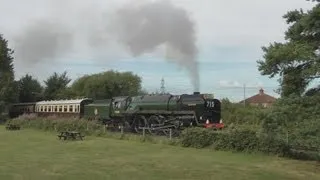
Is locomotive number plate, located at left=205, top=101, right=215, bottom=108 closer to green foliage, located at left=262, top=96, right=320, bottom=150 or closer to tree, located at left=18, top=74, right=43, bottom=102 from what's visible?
green foliage, located at left=262, top=96, right=320, bottom=150

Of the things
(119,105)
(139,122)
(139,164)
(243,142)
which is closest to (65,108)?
(119,105)

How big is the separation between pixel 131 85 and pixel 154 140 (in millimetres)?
54835

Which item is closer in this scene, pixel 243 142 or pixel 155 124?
pixel 243 142

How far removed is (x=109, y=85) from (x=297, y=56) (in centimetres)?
6539

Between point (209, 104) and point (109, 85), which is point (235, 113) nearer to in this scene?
point (209, 104)

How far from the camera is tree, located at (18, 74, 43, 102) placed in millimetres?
88188

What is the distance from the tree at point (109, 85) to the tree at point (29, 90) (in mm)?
6473

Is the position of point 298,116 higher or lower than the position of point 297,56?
lower

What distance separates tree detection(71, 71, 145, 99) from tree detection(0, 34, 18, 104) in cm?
1226

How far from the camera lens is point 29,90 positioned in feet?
293

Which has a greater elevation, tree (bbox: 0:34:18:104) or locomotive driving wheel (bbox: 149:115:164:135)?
tree (bbox: 0:34:18:104)

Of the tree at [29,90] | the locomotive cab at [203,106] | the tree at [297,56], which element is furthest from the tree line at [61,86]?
the tree at [297,56]

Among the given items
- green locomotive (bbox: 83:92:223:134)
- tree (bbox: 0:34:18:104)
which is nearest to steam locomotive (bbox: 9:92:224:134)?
green locomotive (bbox: 83:92:223:134)

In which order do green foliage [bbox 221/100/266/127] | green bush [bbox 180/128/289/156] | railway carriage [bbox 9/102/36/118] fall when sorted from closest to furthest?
green bush [bbox 180/128/289/156] → green foliage [bbox 221/100/266/127] → railway carriage [bbox 9/102/36/118]
